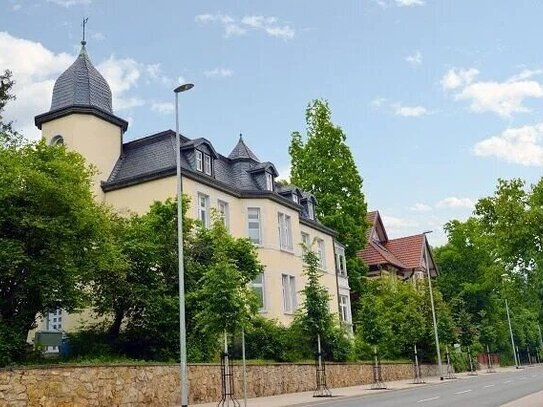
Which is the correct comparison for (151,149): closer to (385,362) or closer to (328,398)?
(328,398)

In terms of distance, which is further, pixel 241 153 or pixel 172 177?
pixel 241 153

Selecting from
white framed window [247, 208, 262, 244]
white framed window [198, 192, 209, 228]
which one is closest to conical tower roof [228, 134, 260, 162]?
white framed window [247, 208, 262, 244]

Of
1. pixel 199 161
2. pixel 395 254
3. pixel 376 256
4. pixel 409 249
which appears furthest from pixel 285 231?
pixel 409 249

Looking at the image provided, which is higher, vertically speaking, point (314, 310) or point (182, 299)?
point (314, 310)

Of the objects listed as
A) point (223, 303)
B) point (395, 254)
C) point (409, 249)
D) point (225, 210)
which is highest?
point (409, 249)

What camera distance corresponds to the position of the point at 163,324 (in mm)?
24562

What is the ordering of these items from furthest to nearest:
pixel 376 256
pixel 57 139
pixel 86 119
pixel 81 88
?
pixel 376 256 < pixel 81 88 < pixel 57 139 < pixel 86 119

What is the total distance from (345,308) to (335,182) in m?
9.91

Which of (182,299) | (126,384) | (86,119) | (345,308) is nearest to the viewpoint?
(182,299)

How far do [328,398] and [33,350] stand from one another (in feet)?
34.1

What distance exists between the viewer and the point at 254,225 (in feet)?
119

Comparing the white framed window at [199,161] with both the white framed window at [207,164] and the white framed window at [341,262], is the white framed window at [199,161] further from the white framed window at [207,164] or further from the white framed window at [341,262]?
the white framed window at [341,262]

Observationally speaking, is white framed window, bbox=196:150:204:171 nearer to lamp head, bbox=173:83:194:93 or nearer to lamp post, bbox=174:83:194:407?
lamp post, bbox=174:83:194:407

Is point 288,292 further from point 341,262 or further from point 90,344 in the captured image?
point 90,344
